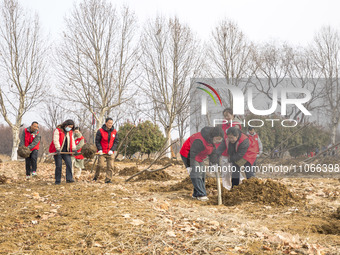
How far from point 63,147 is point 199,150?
13.8 ft

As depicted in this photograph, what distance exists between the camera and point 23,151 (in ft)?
30.3

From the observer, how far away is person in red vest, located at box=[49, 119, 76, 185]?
8.41 m

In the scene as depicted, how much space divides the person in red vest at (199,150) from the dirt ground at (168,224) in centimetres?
39

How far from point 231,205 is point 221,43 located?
1928 centimetres

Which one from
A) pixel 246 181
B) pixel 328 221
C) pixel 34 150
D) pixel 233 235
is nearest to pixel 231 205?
pixel 246 181

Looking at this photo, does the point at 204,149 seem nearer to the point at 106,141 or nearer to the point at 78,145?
the point at 106,141

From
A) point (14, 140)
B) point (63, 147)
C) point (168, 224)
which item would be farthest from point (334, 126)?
point (168, 224)

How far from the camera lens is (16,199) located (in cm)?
585

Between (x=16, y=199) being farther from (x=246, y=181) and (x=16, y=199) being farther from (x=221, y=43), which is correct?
(x=221, y=43)

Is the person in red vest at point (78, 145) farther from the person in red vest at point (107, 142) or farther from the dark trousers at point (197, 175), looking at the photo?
the dark trousers at point (197, 175)

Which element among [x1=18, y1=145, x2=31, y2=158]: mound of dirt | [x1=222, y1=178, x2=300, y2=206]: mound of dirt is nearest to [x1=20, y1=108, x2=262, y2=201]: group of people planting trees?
[x1=18, y1=145, x2=31, y2=158]: mound of dirt

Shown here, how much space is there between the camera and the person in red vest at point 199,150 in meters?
5.93

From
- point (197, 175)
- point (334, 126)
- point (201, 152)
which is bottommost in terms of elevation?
point (197, 175)

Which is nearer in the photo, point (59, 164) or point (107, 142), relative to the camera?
point (59, 164)
